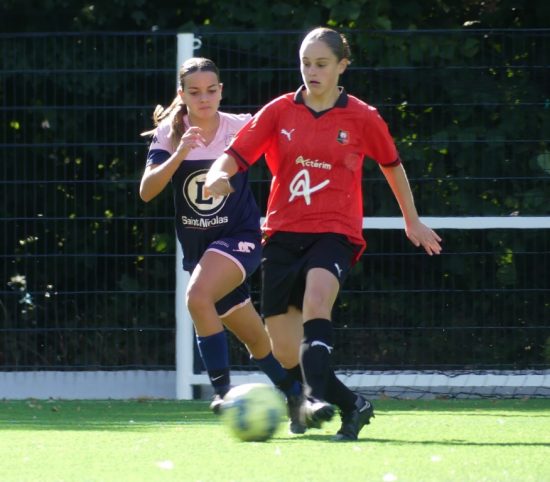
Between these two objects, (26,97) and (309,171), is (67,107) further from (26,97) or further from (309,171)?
(309,171)

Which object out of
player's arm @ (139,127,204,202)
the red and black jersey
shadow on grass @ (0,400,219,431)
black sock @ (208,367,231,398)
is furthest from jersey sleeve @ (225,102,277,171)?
shadow on grass @ (0,400,219,431)

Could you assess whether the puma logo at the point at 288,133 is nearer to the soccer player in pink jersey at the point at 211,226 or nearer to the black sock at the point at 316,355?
the soccer player in pink jersey at the point at 211,226

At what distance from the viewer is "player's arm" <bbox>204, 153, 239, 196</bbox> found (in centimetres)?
582

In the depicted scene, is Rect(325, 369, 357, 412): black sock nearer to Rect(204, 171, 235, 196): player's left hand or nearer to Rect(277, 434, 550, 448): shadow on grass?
Rect(277, 434, 550, 448): shadow on grass

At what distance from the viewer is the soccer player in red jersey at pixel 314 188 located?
6.00 metres

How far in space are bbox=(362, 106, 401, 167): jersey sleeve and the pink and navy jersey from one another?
0.80 m

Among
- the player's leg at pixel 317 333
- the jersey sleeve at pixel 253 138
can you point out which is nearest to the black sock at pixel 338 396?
the player's leg at pixel 317 333

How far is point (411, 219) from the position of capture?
614cm

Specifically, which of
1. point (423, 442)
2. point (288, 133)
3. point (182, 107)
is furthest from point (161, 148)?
point (423, 442)

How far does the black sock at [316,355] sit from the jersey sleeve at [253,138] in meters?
0.83

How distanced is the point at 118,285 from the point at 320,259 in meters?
3.26

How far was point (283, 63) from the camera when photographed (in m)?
8.77

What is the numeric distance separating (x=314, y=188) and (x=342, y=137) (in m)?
0.27

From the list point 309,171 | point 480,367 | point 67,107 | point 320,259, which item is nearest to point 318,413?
point 320,259
